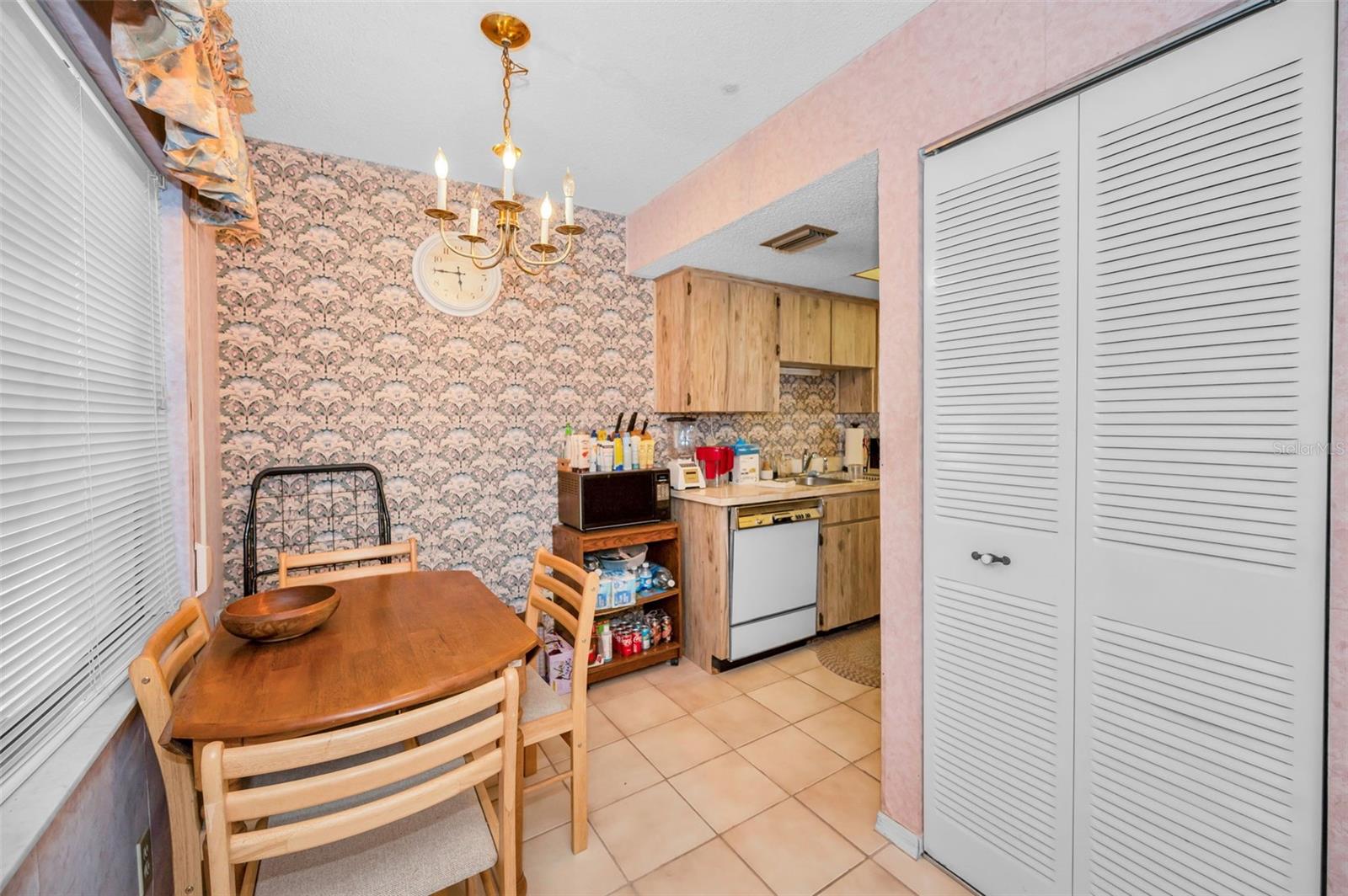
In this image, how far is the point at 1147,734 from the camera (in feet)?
4.16

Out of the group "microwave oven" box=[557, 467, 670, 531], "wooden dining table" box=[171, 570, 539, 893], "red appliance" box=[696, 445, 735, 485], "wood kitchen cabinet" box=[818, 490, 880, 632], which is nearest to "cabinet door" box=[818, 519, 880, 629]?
"wood kitchen cabinet" box=[818, 490, 880, 632]

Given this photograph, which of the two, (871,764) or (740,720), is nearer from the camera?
(871,764)

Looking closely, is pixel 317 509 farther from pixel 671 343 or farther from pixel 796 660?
pixel 796 660

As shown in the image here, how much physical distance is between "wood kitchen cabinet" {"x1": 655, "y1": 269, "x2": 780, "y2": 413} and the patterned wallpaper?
16 centimetres

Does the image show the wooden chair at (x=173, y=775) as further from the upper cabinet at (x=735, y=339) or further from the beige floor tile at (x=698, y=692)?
the upper cabinet at (x=735, y=339)

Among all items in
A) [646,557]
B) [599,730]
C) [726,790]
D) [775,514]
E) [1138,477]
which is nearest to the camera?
[1138,477]

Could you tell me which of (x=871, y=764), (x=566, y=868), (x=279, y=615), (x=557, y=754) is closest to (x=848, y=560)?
(x=871, y=764)

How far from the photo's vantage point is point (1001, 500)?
60.2 inches

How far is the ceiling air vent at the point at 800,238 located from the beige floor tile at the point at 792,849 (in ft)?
7.99

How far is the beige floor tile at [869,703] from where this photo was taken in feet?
8.64

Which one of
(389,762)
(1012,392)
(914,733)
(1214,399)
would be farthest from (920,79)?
(389,762)

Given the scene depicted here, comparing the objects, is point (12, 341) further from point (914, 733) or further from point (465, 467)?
point (914, 733)

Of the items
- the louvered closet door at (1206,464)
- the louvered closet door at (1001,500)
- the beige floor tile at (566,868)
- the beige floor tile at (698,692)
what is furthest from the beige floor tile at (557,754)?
the louvered closet door at (1206,464)

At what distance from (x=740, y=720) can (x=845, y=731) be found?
47cm
